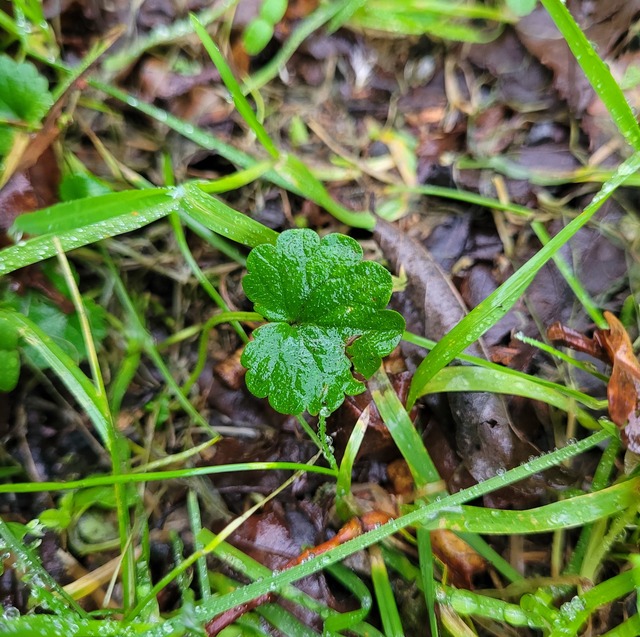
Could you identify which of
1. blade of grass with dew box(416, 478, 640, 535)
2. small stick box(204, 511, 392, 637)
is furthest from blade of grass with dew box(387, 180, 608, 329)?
small stick box(204, 511, 392, 637)

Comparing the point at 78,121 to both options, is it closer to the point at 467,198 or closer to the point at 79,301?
the point at 79,301

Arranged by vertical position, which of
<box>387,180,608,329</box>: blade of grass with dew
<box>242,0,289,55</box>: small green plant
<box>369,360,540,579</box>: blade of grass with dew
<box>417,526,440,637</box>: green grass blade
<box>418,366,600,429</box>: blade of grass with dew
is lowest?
<box>417,526,440,637</box>: green grass blade

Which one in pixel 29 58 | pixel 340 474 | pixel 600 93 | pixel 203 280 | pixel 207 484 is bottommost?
pixel 207 484

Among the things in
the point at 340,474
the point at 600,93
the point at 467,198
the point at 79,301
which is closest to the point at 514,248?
the point at 467,198

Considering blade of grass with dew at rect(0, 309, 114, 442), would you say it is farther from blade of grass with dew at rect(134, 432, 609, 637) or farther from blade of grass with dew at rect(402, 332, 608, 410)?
blade of grass with dew at rect(402, 332, 608, 410)

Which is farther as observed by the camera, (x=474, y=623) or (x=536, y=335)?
(x=536, y=335)

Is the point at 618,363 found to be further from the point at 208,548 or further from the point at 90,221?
the point at 90,221
